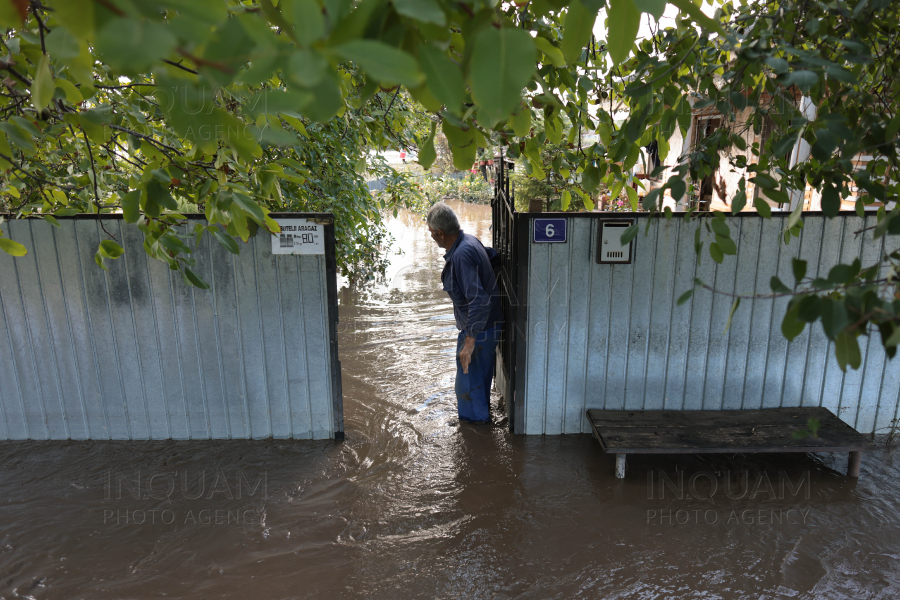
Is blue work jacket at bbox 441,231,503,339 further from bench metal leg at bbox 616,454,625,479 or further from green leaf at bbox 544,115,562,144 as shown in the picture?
green leaf at bbox 544,115,562,144

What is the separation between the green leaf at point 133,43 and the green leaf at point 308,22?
148 mm

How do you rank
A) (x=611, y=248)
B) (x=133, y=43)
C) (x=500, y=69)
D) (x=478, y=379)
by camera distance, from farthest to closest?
(x=478, y=379) < (x=611, y=248) < (x=500, y=69) < (x=133, y=43)

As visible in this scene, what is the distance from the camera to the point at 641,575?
3.12m

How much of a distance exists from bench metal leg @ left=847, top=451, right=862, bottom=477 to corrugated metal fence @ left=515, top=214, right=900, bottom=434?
0.58 meters

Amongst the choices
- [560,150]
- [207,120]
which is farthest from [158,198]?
[560,150]

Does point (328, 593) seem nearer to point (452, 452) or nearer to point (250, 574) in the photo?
point (250, 574)

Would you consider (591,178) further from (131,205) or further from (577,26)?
(131,205)

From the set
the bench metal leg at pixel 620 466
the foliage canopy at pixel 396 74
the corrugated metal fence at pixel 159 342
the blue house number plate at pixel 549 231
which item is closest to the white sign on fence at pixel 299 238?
the corrugated metal fence at pixel 159 342

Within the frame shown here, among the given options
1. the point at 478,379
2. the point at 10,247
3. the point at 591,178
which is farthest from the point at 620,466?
the point at 10,247

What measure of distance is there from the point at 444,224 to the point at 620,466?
232cm

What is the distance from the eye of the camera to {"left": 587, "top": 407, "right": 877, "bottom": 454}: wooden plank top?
3754 millimetres

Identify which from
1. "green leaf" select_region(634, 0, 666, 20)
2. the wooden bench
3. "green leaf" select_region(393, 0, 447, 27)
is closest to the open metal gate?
the wooden bench

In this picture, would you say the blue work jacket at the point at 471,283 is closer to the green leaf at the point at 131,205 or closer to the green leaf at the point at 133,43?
the green leaf at the point at 131,205

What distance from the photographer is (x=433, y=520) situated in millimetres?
3596
